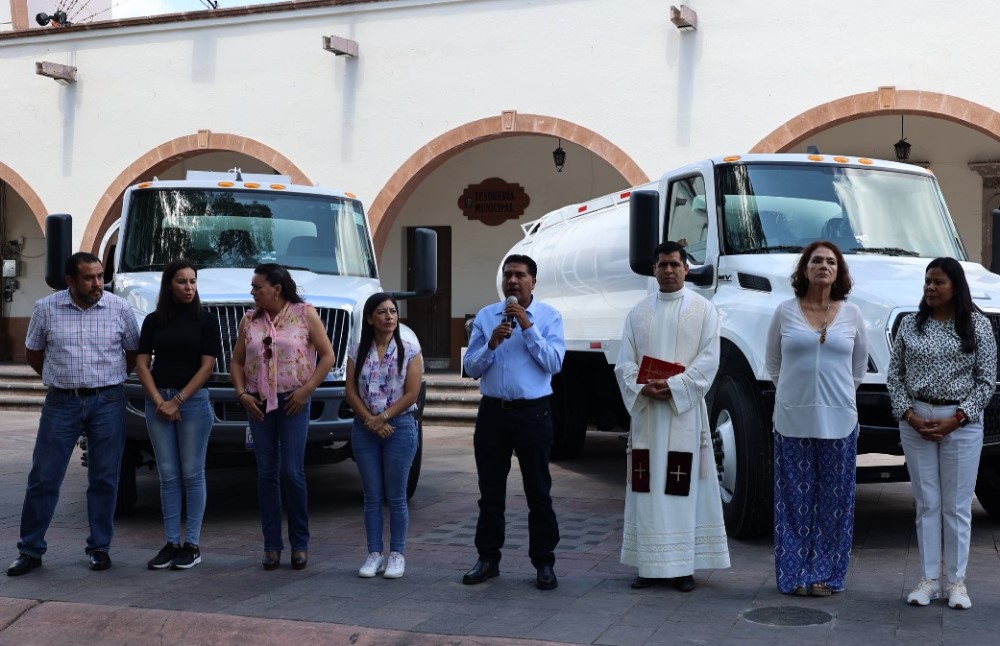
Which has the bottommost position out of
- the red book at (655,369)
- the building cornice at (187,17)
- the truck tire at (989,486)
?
the truck tire at (989,486)

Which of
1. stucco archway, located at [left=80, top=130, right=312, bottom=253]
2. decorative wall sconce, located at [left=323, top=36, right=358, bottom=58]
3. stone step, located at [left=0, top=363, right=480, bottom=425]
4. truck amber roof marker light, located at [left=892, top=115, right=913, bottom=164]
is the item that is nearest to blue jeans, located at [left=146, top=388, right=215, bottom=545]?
stone step, located at [left=0, top=363, right=480, bottom=425]

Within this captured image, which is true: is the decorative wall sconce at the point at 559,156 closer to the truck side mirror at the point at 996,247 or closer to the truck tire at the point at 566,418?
the truck tire at the point at 566,418

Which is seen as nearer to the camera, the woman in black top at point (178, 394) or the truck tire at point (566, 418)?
the woman in black top at point (178, 394)

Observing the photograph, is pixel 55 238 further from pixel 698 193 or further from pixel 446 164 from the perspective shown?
pixel 446 164

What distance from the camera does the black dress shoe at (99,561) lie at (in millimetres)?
7000

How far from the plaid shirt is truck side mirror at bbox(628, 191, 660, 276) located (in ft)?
10.6

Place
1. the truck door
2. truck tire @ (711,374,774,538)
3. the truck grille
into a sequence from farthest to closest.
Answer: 1. the truck door
2. the truck grille
3. truck tire @ (711,374,774,538)

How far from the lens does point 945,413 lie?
237 inches

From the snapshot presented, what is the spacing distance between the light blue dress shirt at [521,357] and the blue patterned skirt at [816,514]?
1.31 m

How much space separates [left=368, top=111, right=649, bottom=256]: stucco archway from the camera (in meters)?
16.6

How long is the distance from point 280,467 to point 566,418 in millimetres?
5293

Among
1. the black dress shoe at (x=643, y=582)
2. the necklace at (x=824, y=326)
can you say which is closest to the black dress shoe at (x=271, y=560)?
the black dress shoe at (x=643, y=582)

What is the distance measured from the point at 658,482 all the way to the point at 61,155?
16.0 meters

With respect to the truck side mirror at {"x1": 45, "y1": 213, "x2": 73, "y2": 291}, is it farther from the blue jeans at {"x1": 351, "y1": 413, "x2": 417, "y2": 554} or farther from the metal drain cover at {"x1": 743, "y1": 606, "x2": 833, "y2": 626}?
the metal drain cover at {"x1": 743, "y1": 606, "x2": 833, "y2": 626}
